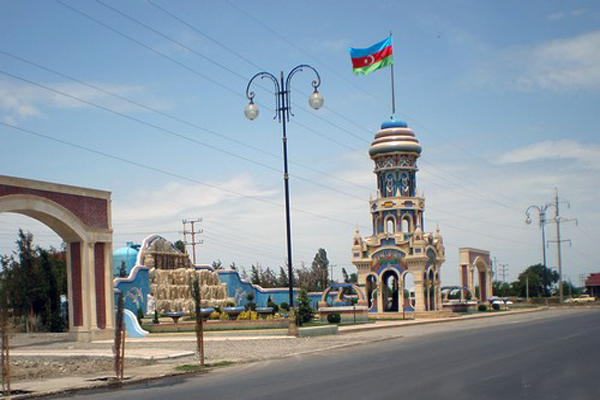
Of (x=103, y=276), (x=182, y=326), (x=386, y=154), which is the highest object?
(x=386, y=154)

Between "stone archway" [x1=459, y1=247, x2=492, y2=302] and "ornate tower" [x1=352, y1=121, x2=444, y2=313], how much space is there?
15777mm

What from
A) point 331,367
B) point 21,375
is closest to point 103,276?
point 21,375

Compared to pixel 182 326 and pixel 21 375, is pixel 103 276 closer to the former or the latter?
pixel 182 326

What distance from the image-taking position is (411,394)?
480 inches

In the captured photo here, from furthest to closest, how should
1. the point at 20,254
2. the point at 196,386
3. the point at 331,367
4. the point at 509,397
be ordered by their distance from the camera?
the point at 20,254, the point at 331,367, the point at 196,386, the point at 509,397

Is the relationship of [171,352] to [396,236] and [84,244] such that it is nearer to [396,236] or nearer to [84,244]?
[84,244]

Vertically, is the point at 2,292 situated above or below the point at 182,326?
above

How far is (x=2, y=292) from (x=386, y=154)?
4336cm

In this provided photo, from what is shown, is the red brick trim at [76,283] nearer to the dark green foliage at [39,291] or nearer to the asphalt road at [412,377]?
the dark green foliage at [39,291]

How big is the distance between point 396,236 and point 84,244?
2761 cm

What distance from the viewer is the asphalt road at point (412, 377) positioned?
41.1 ft

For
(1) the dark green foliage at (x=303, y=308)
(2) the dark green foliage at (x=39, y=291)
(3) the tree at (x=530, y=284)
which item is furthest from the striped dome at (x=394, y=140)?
(3) the tree at (x=530, y=284)

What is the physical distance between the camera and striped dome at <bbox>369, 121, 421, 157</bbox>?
55.4m

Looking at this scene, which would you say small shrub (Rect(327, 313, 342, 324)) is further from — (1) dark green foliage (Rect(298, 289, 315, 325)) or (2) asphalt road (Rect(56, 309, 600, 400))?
(2) asphalt road (Rect(56, 309, 600, 400))
